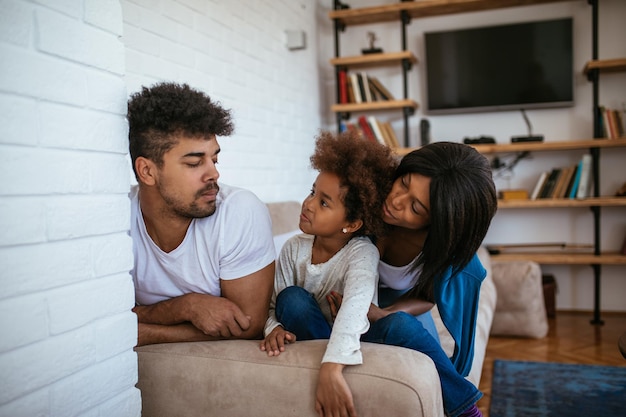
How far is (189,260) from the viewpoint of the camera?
1.43 metres

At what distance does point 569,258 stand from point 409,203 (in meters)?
2.51

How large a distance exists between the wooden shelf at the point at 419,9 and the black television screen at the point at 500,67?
0.47ft

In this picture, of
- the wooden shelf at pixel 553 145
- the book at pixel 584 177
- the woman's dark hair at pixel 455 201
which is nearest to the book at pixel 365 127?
the wooden shelf at pixel 553 145

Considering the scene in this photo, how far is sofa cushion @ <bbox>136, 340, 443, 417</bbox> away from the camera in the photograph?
1078mm

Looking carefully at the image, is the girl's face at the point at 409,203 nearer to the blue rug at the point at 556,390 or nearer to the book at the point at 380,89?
the blue rug at the point at 556,390

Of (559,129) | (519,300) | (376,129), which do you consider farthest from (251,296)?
(559,129)

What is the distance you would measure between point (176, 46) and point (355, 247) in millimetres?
1336

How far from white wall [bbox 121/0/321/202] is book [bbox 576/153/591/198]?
5.69 ft

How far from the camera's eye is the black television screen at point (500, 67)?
3.64m

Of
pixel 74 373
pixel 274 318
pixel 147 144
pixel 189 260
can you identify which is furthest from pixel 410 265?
pixel 74 373

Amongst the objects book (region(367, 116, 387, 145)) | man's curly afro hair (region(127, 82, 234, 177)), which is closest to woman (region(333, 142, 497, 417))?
man's curly afro hair (region(127, 82, 234, 177))

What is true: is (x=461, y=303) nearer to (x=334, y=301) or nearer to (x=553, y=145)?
(x=334, y=301)

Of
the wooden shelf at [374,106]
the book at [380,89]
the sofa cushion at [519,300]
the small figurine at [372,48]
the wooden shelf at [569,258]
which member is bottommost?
the sofa cushion at [519,300]

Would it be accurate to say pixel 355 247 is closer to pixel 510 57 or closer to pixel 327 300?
pixel 327 300
